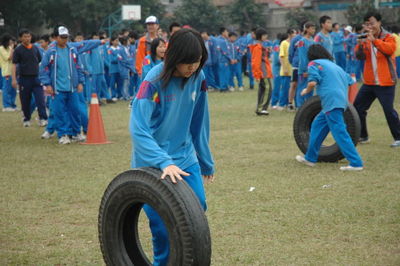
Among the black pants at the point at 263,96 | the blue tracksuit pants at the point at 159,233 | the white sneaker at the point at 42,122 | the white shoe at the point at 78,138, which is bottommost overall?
the white sneaker at the point at 42,122

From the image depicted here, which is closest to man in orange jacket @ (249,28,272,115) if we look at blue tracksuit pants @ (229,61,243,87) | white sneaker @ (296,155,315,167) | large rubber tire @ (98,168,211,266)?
white sneaker @ (296,155,315,167)

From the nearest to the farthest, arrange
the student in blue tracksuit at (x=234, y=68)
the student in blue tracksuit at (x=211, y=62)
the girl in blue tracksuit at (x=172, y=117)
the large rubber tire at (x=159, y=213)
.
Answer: the large rubber tire at (x=159, y=213) → the girl in blue tracksuit at (x=172, y=117) → the student in blue tracksuit at (x=211, y=62) → the student in blue tracksuit at (x=234, y=68)

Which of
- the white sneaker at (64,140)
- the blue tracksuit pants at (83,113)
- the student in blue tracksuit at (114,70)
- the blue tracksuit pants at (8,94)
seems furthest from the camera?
the student in blue tracksuit at (114,70)

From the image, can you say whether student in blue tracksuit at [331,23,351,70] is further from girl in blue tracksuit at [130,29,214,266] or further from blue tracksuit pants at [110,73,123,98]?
girl in blue tracksuit at [130,29,214,266]

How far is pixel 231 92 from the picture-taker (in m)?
23.9

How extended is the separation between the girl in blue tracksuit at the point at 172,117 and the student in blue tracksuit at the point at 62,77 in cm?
746

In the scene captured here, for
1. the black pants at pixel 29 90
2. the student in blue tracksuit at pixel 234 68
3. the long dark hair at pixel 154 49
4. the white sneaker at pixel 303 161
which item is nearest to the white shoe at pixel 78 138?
the black pants at pixel 29 90

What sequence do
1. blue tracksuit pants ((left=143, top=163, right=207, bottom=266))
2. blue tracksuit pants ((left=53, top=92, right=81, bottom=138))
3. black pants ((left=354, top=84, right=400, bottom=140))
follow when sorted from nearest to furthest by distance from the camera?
1. blue tracksuit pants ((left=143, top=163, right=207, bottom=266))
2. black pants ((left=354, top=84, right=400, bottom=140))
3. blue tracksuit pants ((left=53, top=92, right=81, bottom=138))

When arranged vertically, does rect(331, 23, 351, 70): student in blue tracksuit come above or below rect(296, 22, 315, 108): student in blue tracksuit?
below

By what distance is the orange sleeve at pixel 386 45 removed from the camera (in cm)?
1028

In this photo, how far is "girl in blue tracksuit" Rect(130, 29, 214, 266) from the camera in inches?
159

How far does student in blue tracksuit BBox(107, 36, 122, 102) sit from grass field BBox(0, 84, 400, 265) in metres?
9.21

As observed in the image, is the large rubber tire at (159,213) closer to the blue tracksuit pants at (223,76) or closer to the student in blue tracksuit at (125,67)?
the student in blue tracksuit at (125,67)

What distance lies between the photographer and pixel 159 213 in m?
3.98
